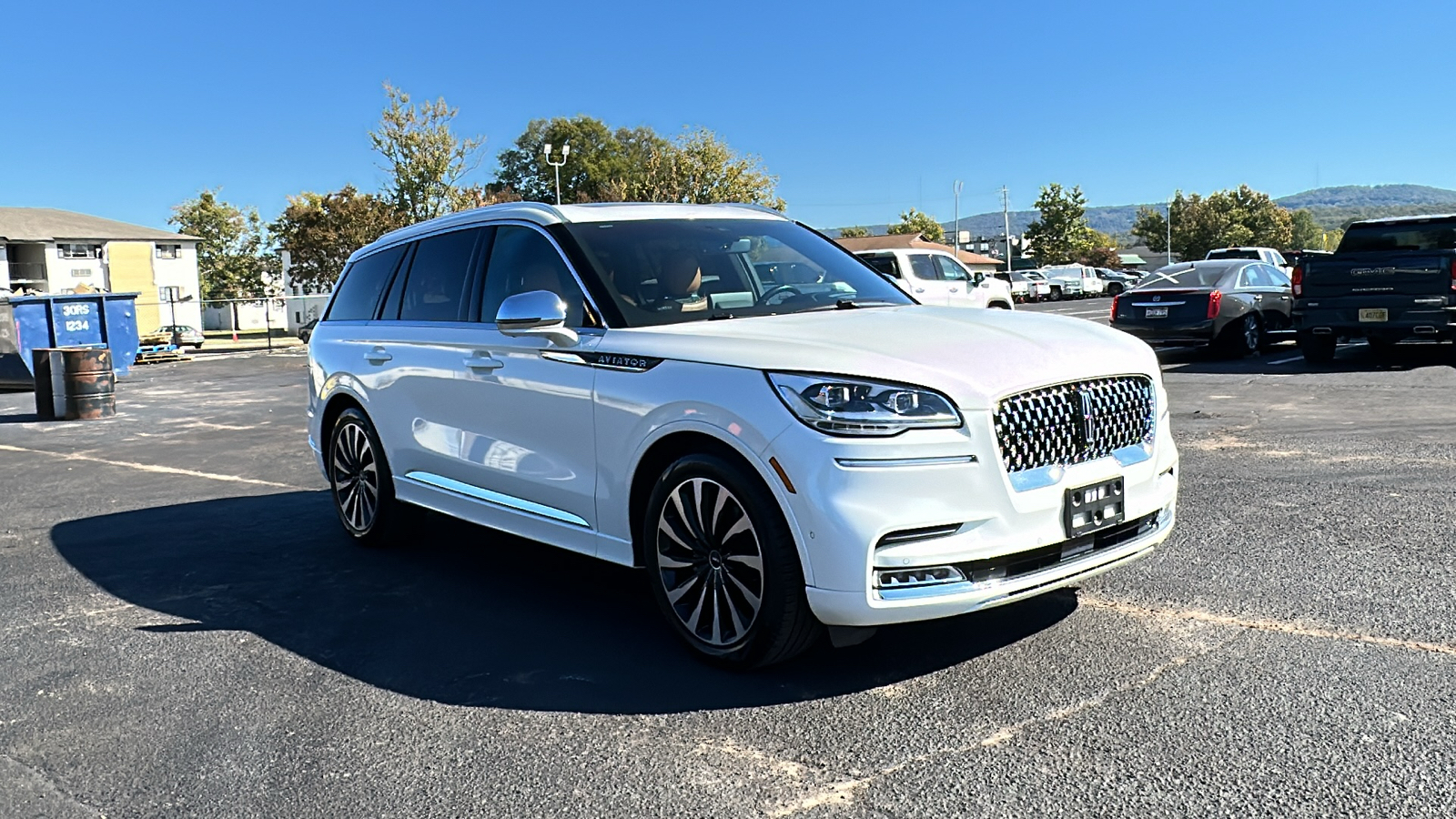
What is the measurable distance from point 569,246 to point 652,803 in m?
2.60

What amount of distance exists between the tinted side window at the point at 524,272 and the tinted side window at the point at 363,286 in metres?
1.18

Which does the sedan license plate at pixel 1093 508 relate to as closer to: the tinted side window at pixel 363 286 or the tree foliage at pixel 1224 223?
the tinted side window at pixel 363 286

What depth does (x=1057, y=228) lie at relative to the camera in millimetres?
100312

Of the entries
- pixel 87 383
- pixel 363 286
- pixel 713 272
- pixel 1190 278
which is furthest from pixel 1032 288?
pixel 713 272

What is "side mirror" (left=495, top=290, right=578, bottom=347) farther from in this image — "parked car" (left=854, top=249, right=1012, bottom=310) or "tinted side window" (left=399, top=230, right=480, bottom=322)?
"parked car" (left=854, top=249, right=1012, bottom=310)

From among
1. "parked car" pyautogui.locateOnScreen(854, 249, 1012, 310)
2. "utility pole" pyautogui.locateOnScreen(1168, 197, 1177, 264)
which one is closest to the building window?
"parked car" pyautogui.locateOnScreen(854, 249, 1012, 310)

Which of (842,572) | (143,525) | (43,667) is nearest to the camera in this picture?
(842,572)

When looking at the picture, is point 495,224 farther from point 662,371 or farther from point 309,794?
point 309,794

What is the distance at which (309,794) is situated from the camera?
3355mm

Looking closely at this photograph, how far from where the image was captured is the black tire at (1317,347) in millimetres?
14664

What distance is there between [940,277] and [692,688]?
715 inches

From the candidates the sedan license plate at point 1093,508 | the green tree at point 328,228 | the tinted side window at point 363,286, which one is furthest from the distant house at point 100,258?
the sedan license plate at point 1093,508

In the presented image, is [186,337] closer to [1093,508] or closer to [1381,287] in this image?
[1381,287]

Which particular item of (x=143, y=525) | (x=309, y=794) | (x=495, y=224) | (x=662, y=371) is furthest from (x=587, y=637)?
(x=143, y=525)
